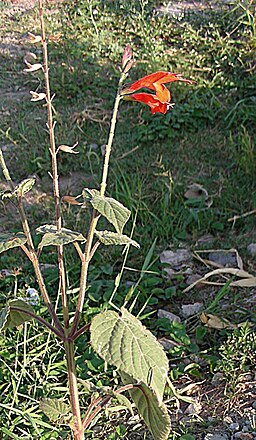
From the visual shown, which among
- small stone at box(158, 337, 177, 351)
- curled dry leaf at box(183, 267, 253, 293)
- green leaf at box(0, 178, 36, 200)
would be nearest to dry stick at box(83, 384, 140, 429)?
green leaf at box(0, 178, 36, 200)

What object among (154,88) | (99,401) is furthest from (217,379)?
(154,88)

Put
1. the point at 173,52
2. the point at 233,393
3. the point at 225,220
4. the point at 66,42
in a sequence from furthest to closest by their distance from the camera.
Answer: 1. the point at 66,42
2. the point at 173,52
3. the point at 225,220
4. the point at 233,393

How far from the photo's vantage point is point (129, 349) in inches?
48.5

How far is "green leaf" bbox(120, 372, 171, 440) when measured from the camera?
52.2 inches

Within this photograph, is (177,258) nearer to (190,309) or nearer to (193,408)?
(190,309)

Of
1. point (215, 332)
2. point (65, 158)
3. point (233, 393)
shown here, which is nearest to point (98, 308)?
point (215, 332)

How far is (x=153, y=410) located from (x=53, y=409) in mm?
249

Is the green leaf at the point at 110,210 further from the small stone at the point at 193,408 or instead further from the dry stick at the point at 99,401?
the small stone at the point at 193,408

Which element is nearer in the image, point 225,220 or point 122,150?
point 225,220

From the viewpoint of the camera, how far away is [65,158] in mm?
3621

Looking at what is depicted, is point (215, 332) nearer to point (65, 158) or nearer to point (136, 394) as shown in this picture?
point (136, 394)

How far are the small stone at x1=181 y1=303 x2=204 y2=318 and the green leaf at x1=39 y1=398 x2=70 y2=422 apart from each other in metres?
1.01

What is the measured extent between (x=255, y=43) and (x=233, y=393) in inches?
113

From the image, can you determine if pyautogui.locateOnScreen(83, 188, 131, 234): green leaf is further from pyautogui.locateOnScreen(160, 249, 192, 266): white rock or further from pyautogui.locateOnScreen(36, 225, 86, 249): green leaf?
pyautogui.locateOnScreen(160, 249, 192, 266): white rock
